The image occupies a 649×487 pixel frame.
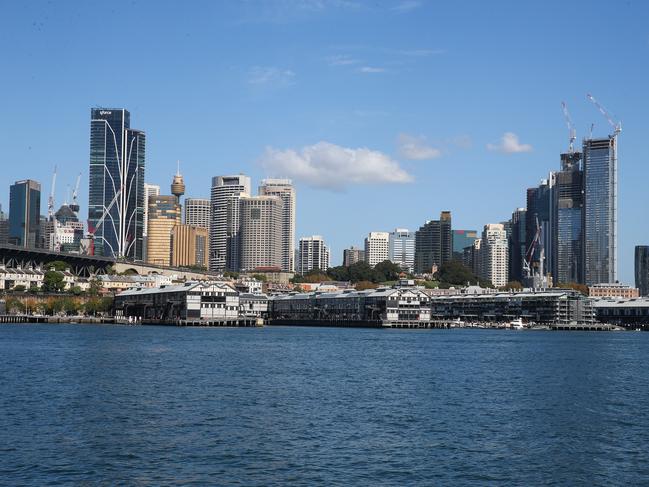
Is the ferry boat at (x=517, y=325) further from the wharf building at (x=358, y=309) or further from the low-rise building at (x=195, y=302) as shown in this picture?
the low-rise building at (x=195, y=302)

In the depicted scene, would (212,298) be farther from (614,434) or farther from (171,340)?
(614,434)

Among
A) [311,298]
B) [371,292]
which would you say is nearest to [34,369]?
[371,292]

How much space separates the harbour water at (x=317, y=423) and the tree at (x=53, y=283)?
127m

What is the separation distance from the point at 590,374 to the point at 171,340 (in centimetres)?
4863

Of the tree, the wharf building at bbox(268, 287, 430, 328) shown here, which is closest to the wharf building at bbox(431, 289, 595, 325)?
the wharf building at bbox(268, 287, 430, 328)

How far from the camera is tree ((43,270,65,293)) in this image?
18900cm

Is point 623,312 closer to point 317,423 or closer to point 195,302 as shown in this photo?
point 195,302

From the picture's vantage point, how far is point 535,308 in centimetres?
18338

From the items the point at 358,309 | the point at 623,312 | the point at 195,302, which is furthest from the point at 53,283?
the point at 623,312

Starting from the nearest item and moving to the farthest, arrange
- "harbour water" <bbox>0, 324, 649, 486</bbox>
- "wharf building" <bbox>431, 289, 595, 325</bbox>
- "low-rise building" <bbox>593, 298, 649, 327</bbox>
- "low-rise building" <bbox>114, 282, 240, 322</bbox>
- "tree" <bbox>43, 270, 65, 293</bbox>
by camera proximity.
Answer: "harbour water" <bbox>0, 324, 649, 486</bbox> < "low-rise building" <bbox>114, 282, 240, 322</bbox> < "wharf building" <bbox>431, 289, 595, 325</bbox> < "low-rise building" <bbox>593, 298, 649, 327</bbox> < "tree" <bbox>43, 270, 65, 293</bbox>

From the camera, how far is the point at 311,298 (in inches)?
7515

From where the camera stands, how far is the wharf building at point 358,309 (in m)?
163

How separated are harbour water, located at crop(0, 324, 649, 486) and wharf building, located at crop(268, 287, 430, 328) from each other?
96581 millimetres

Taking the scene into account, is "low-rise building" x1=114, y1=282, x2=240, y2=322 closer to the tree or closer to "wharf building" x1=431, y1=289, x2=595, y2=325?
the tree
